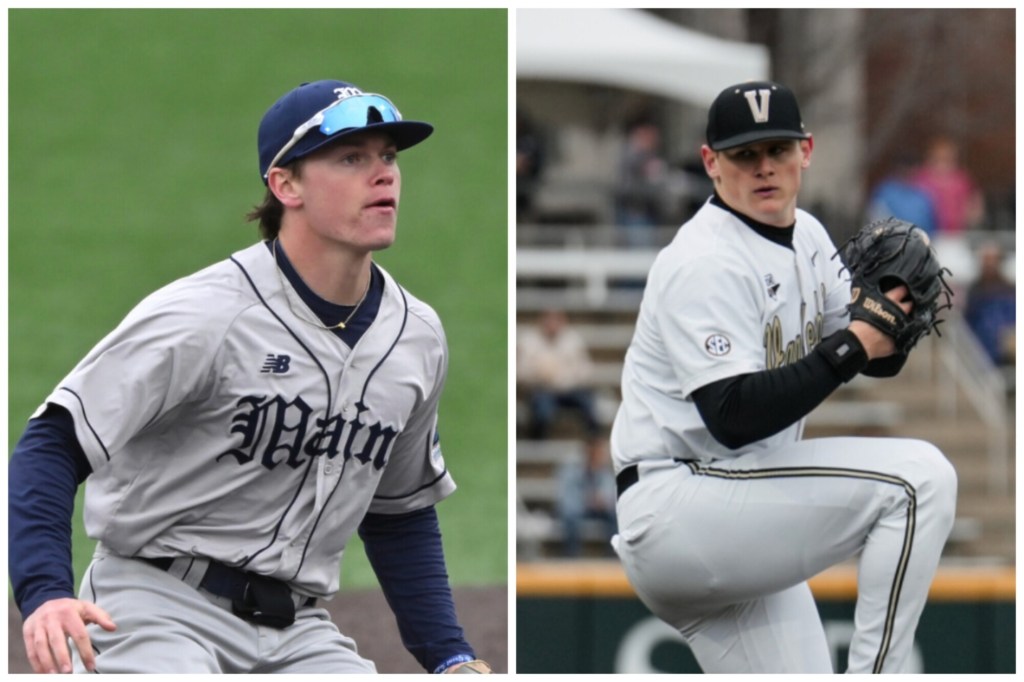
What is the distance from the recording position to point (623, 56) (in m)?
11.6

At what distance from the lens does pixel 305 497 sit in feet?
11.2

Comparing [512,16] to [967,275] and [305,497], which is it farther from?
[967,275]

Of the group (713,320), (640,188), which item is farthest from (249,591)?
(640,188)

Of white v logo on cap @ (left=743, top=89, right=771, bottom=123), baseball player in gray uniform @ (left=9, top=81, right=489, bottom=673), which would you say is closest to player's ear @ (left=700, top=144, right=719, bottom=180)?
white v logo on cap @ (left=743, top=89, right=771, bottom=123)

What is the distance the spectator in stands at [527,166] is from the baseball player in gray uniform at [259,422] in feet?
27.1

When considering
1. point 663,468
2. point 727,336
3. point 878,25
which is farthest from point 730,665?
point 878,25

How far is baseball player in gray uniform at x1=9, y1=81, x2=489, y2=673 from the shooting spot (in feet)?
10.4

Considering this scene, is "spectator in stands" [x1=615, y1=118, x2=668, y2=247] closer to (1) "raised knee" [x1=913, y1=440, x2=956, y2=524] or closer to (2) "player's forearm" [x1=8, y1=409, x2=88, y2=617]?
(1) "raised knee" [x1=913, y1=440, x2=956, y2=524]

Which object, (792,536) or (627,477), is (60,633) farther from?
(792,536)

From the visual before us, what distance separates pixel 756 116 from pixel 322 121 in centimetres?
88

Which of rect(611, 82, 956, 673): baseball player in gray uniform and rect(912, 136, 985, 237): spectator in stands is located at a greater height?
rect(912, 136, 985, 237): spectator in stands

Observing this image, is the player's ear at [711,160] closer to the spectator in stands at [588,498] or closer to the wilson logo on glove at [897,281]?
the wilson logo on glove at [897,281]

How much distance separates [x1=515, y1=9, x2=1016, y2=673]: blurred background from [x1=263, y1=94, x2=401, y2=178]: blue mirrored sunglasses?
146 inches

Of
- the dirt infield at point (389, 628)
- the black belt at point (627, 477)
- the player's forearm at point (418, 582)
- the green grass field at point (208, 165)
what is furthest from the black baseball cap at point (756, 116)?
the green grass field at point (208, 165)
